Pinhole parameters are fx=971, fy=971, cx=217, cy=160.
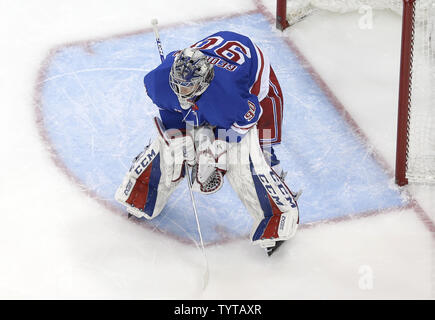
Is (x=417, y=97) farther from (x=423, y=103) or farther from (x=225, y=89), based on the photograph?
(x=225, y=89)

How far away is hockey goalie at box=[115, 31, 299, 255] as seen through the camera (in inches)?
125

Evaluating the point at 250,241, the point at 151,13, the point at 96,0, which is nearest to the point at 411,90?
the point at 250,241

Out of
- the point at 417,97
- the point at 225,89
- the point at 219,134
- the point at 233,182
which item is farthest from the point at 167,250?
the point at 417,97

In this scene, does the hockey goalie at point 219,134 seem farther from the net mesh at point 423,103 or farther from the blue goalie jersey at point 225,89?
the net mesh at point 423,103

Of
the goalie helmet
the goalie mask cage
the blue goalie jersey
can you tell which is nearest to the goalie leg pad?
the blue goalie jersey

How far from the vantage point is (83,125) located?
4.26 meters

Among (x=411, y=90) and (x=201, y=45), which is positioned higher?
(x=201, y=45)

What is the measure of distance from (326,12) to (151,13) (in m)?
0.89

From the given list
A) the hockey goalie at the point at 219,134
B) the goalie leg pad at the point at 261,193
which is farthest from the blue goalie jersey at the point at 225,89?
the goalie leg pad at the point at 261,193

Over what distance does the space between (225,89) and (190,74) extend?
0.45ft

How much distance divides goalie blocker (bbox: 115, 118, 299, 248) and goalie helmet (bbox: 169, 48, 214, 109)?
232mm

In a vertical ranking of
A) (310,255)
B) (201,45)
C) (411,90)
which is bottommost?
(310,255)

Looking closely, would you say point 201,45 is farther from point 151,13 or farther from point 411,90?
point 151,13

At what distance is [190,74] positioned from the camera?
10.2 ft
